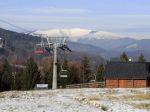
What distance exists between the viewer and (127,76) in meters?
86.4

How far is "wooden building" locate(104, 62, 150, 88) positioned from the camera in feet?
281

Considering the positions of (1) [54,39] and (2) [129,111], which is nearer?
(2) [129,111]

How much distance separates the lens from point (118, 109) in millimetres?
28203

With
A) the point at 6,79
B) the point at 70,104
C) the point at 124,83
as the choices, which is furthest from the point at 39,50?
the point at 70,104

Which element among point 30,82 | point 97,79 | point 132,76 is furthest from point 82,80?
point 132,76

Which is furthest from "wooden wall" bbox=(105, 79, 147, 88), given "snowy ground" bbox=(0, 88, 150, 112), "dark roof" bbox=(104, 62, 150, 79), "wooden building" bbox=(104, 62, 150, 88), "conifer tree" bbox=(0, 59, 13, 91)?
"snowy ground" bbox=(0, 88, 150, 112)

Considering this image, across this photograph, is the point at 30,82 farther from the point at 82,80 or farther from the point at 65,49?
the point at 82,80

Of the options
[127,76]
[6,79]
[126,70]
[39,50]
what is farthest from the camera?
[6,79]

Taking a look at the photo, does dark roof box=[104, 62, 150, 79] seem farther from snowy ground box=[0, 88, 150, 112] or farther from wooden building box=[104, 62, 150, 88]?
snowy ground box=[0, 88, 150, 112]

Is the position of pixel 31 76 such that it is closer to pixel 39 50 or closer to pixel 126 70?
pixel 39 50

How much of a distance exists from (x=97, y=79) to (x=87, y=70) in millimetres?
10668

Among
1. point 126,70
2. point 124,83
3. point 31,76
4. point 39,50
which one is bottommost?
point 124,83

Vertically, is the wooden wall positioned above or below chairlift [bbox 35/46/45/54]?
below

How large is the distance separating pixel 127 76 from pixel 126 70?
1.73 m
